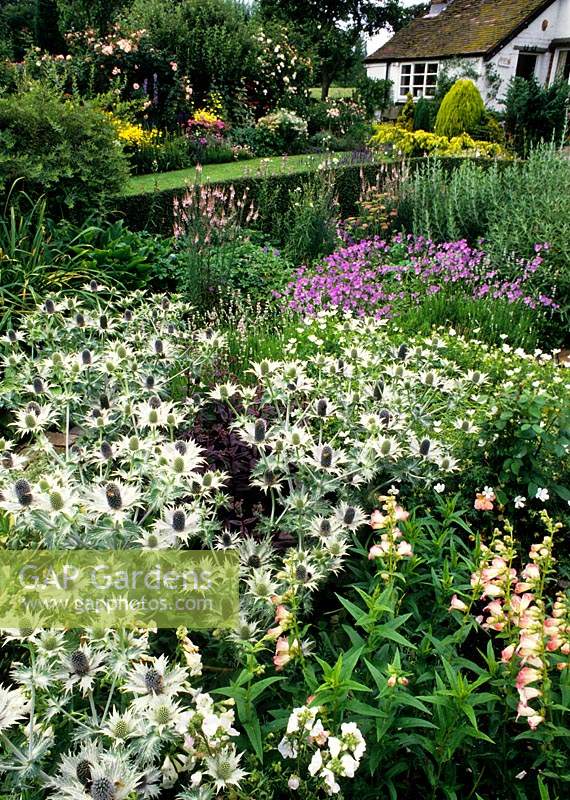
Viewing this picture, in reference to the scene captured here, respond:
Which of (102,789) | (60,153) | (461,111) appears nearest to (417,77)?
(461,111)

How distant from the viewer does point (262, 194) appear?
8.84m

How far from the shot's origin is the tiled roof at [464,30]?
2181 cm

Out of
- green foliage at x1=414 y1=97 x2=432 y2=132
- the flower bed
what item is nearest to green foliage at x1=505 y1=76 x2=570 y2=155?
green foliage at x1=414 y1=97 x2=432 y2=132

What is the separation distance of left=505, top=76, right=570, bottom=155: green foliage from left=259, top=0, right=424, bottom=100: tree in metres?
10.3

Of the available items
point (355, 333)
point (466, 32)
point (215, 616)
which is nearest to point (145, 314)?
point (355, 333)

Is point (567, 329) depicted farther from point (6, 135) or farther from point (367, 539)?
point (6, 135)

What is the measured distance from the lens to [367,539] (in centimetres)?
253

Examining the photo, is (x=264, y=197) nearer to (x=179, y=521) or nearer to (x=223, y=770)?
(x=179, y=521)

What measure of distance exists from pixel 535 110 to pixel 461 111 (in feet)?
8.62

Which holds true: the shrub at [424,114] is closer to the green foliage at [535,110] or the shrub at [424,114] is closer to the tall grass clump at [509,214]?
the green foliage at [535,110]

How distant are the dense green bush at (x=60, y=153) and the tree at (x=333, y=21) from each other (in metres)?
21.9

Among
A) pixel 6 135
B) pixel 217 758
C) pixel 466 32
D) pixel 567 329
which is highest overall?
pixel 466 32

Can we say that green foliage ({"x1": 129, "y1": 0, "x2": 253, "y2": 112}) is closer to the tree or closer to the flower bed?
Result: the tree

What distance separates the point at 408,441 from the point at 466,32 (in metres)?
24.9
